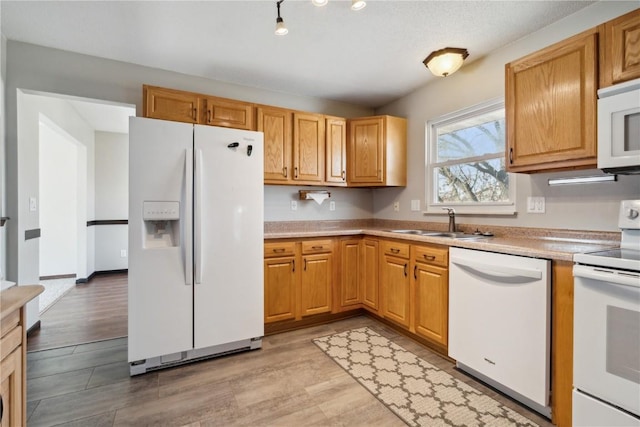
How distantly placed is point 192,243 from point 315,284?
125cm

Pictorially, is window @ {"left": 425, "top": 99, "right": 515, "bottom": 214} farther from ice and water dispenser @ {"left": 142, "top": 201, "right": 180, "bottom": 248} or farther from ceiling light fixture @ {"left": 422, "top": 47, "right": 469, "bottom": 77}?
ice and water dispenser @ {"left": 142, "top": 201, "right": 180, "bottom": 248}

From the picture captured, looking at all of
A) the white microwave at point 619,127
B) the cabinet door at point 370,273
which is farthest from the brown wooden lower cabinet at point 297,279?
the white microwave at point 619,127

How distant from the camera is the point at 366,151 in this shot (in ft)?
11.1

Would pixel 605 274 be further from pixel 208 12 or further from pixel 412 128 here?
pixel 208 12

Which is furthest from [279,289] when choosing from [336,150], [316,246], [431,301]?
[336,150]

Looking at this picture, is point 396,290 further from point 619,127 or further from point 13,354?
point 13,354

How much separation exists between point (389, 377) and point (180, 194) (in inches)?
77.2

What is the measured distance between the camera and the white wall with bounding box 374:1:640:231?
1.89 m

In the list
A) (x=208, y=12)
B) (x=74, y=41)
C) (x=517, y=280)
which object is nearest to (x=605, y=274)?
(x=517, y=280)

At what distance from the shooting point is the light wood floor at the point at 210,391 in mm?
1657

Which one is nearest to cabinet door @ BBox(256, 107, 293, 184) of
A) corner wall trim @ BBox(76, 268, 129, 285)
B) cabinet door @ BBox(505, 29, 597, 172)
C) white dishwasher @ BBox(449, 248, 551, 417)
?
white dishwasher @ BBox(449, 248, 551, 417)

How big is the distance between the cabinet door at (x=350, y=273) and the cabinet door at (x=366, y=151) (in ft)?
2.48

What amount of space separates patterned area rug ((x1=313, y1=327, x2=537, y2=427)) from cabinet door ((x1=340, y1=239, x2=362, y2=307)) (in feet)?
1.71

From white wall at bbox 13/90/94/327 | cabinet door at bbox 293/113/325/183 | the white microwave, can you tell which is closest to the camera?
the white microwave
